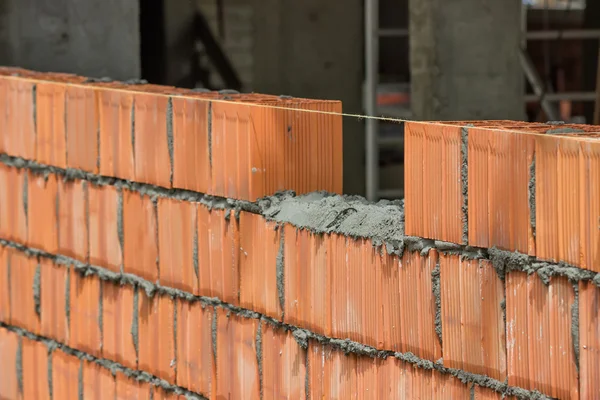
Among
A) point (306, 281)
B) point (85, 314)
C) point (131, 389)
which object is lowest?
point (131, 389)

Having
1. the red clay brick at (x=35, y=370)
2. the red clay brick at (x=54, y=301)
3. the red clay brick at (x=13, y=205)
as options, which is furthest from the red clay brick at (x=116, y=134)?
the red clay brick at (x=35, y=370)

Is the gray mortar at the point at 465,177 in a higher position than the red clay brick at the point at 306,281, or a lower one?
higher

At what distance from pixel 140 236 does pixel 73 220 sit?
0.43 meters

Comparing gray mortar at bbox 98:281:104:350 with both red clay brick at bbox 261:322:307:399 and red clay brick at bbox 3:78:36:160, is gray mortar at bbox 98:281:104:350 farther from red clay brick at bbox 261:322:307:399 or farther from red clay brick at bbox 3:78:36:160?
red clay brick at bbox 261:322:307:399

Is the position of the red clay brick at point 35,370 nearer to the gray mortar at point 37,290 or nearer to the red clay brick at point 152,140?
the gray mortar at point 37,290

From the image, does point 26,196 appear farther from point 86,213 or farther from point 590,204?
point 590,204

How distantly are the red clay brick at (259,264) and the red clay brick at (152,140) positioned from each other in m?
0.42

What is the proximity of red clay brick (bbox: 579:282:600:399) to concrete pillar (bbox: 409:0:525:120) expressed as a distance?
Answer: 4942 millimetres

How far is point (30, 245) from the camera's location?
4156mm

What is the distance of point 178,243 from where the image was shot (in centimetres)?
343

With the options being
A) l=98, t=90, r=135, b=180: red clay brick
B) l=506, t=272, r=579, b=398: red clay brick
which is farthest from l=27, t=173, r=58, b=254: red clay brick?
l=506, t=272, r=579, b=398: red clay brick

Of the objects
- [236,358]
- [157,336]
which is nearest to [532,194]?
[236,358]

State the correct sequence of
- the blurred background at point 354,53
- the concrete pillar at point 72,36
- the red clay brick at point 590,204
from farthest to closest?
the blurred background at point 354,53
the concrete pillar at point 72,36
the red clay brick at point 590,204

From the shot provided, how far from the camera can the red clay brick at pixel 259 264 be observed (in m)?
3.08
